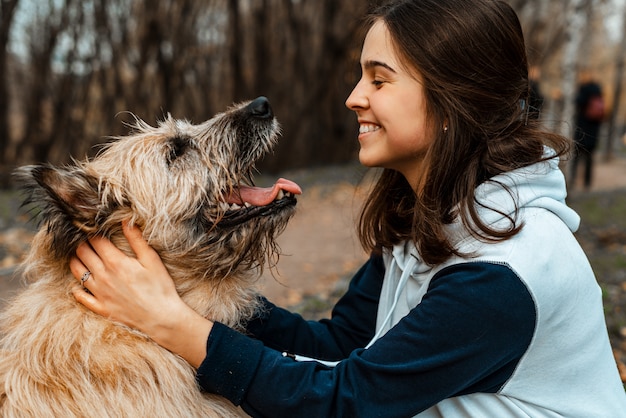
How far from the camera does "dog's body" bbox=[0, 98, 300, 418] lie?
6.51ft

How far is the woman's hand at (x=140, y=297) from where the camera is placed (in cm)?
200

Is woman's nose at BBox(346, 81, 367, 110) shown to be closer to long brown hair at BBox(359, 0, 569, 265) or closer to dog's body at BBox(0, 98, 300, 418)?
long brown hair at BBox(359, 0, 569, 265)

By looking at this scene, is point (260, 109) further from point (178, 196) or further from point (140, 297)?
point (140, 297)

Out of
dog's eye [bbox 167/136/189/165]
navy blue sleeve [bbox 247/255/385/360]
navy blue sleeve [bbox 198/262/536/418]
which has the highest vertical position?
dog's eye [bbox 167/136/189/165]

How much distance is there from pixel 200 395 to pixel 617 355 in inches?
114

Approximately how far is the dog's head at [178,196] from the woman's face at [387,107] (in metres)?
0.43

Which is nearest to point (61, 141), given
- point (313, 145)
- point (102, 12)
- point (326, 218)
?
point (102, 12)

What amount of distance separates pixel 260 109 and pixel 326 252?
18.7ft

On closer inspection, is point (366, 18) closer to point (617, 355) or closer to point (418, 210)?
point (418, 210)

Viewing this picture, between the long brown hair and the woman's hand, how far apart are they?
0.86 meters

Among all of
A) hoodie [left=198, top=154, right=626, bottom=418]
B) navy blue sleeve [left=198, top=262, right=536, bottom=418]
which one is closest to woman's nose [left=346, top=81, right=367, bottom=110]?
hoodie [left=198, top=154, right=626, bottom=418]

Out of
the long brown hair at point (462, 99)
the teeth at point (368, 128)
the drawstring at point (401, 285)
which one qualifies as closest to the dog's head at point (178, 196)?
the teeth at point (368, 128)

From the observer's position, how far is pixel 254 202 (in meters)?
2.43

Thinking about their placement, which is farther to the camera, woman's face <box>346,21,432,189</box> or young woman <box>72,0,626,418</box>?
woman's face <box>346,21,432,189</box>
